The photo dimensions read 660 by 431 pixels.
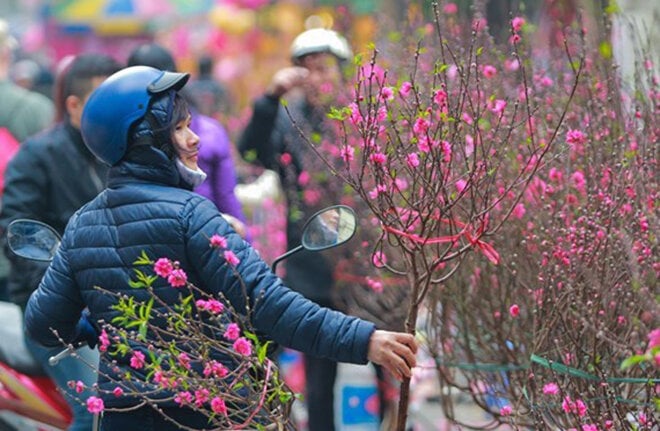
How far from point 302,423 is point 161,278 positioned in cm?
518

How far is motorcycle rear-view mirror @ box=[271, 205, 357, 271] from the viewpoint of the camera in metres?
4.20

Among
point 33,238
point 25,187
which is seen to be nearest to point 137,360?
point 33,238

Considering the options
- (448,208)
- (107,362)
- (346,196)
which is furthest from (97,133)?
(346,196)

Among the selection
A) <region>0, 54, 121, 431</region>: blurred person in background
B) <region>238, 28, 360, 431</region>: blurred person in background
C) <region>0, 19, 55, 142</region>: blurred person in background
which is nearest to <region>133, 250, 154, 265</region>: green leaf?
<region>0, 54, 121, 431</region>: blurred person in background

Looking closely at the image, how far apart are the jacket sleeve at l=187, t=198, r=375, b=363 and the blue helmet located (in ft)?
Answer: 1.07

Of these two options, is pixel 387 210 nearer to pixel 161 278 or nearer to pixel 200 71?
pixel 161 278

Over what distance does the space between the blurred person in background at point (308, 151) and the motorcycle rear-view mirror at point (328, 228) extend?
3246mm

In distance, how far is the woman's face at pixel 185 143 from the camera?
4.33m

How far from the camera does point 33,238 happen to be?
15.4ft

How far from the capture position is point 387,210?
165 inches

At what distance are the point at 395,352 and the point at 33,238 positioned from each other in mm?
1409

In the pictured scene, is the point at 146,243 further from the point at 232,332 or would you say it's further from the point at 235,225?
the point at 235,225

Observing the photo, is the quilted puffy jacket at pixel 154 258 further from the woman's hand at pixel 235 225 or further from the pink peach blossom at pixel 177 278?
the woman's hand at pixel 235 225

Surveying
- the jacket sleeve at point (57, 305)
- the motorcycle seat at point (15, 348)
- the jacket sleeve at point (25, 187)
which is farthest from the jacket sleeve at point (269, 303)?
the motorcycle seat at point (15, 348)
